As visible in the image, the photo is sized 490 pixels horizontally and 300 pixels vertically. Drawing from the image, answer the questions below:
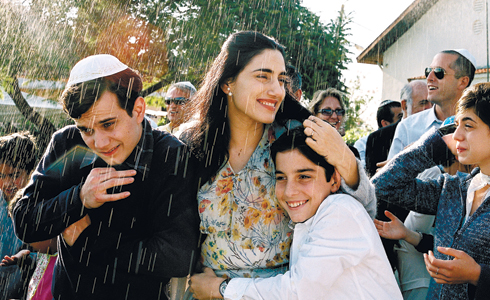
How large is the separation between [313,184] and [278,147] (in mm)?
306

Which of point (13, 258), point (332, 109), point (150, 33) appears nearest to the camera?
point (13, 258)

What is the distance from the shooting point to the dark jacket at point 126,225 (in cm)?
214

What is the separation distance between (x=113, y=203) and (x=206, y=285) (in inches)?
27.6

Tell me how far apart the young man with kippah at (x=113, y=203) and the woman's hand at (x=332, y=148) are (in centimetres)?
76

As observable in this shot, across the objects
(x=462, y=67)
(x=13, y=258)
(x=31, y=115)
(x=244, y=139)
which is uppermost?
(x=462, y=67)

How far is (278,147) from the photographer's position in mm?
2406

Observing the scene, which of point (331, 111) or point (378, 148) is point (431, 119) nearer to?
point (378, 148)

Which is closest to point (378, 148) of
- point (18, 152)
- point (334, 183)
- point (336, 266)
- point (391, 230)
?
point (391, 230)

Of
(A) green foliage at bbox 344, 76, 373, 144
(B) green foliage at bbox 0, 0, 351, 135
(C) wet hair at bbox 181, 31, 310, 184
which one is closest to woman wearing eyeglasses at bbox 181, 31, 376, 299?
(C) wet hair at bbox 181, 31, 310, 184

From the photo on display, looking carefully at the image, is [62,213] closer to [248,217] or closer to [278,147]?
[248,217]

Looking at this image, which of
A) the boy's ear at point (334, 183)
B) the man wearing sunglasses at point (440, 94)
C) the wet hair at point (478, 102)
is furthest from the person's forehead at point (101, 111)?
the man wearing sunglasses at point (440, 94)

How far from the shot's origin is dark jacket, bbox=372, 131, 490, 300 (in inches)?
91.3

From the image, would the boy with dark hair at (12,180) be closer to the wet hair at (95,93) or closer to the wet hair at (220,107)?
the wet hair at (95,93)

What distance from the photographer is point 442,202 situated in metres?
2.65
